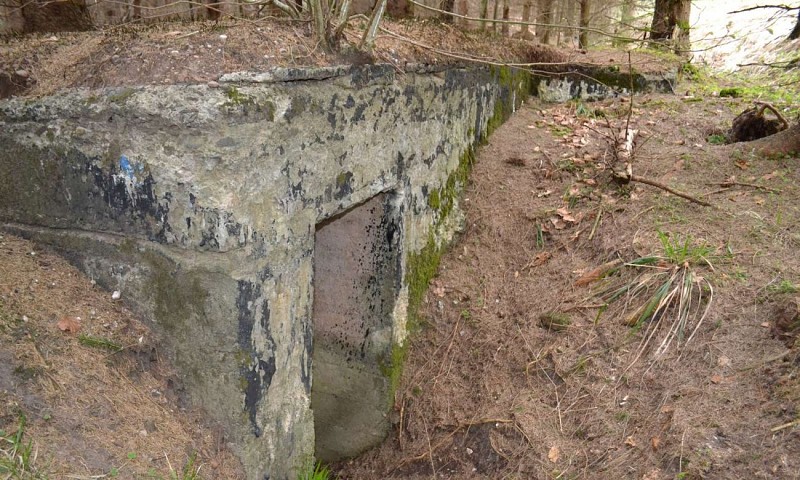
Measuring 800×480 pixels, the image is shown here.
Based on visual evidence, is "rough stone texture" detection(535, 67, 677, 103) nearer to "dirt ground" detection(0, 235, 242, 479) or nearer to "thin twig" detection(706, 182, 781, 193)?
"thin twig" detection(706, 182, 781, 193)

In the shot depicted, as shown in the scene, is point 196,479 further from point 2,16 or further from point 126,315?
point 2,16

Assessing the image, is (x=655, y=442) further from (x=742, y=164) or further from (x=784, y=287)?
(x=742, y=164)

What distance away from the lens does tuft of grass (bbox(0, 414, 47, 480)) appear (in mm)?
2078

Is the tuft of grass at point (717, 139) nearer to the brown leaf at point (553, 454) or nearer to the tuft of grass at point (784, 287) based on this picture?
the tuft of grass at point (784, 287)

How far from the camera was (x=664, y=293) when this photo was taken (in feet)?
12.3

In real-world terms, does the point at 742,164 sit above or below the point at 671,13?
below

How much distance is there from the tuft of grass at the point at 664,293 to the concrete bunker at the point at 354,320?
62.2 inches

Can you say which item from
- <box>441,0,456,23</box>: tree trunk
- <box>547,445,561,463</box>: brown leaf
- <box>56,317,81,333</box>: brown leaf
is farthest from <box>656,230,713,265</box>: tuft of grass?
<box>56,317,81,333</box>: brown leaf

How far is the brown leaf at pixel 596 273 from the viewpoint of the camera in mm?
4164

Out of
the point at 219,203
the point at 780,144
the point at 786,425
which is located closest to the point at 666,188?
the point at 780,144

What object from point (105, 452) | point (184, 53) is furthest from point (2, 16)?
point (105, 452)

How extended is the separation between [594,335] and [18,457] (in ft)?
10.7

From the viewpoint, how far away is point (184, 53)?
263 cm

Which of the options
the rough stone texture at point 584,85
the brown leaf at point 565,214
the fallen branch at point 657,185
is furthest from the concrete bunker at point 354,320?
the rough stone texture at point 584,85
